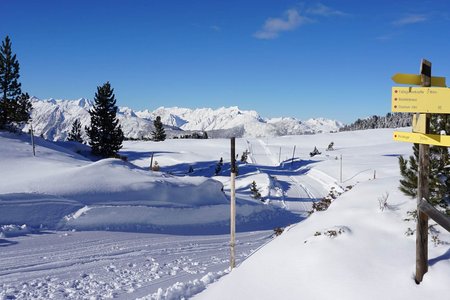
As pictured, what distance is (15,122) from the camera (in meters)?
36.7

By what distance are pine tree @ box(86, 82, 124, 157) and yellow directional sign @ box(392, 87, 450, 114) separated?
138 ft

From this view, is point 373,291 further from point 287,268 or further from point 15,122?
point 15,122

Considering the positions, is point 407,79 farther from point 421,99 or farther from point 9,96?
point 9,96

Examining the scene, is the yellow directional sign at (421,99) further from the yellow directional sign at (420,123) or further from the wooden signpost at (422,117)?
the yellow directional sign at (420,123)

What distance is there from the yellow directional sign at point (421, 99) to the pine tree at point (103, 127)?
42089 mm

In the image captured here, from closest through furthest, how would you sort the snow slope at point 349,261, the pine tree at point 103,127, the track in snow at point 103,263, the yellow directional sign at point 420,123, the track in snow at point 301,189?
the snow slope at point 349,261, the yellow directional sign at point 420,123, the track in snow at point 103,263, the track in snow at point 301,189, the pine tree at point 103,127

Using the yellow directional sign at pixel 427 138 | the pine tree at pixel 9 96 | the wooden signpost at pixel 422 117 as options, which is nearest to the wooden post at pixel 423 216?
the wooden signpost at pixel 422 117

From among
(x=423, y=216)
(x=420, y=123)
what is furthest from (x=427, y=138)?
(x=423, y=216)

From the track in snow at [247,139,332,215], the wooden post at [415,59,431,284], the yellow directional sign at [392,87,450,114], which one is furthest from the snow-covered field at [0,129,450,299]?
the yellow directional sign at [392,87,450,114]

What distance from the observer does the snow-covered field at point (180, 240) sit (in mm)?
6418

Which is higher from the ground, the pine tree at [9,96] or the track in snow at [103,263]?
the pine tree at [9,96]

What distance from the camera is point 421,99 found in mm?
5824

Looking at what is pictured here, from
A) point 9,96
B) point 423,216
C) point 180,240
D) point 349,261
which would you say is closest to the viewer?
point 423,216

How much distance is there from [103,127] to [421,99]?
140 ft
